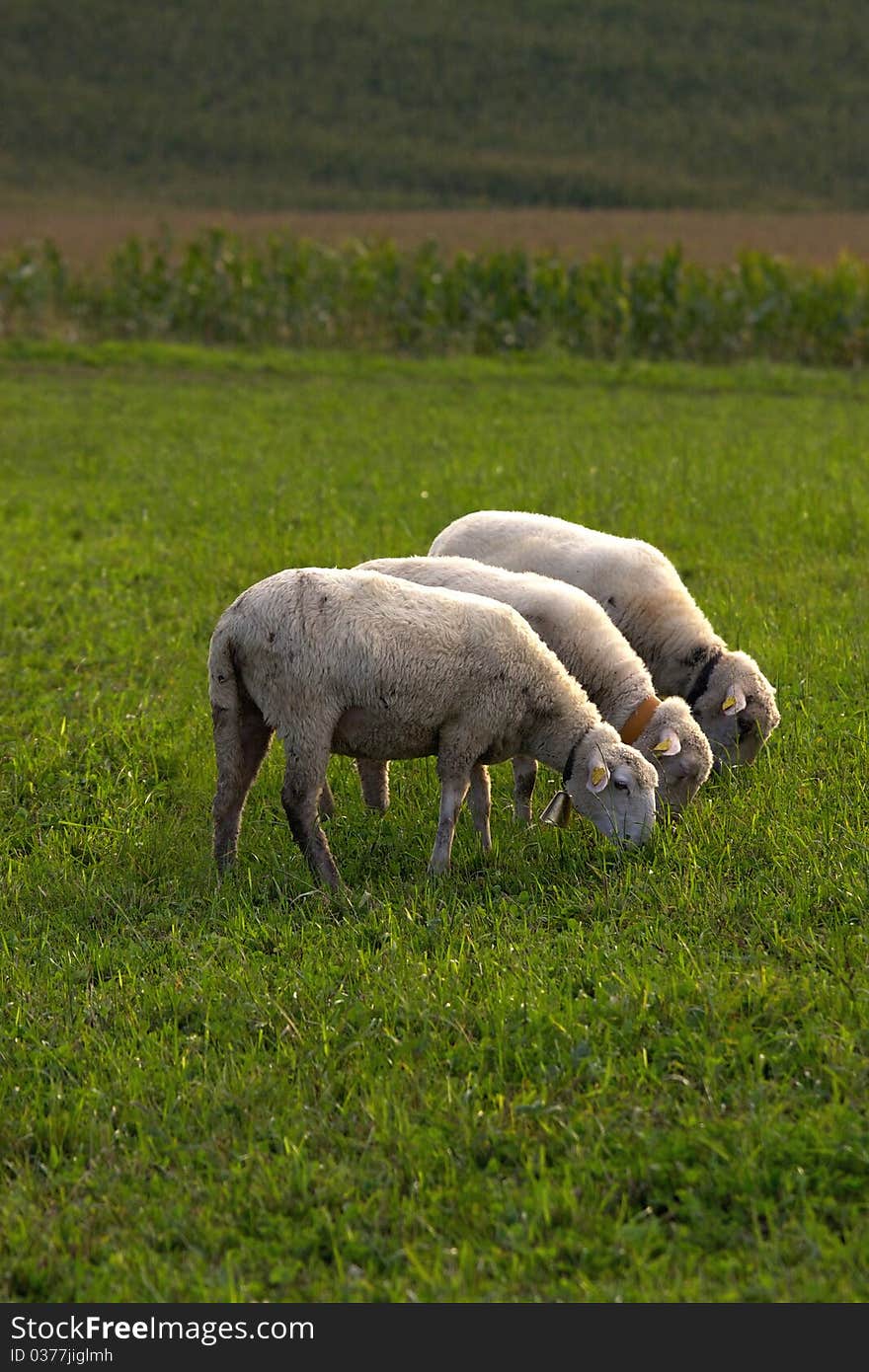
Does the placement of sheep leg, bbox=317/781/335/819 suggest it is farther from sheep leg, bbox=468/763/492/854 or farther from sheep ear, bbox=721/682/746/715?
sheep ear, bbox=721/682/746/715

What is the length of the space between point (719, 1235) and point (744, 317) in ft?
72.5

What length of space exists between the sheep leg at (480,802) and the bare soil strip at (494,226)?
42.4 meters

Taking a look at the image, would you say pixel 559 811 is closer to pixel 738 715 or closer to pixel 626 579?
pixel 738 715

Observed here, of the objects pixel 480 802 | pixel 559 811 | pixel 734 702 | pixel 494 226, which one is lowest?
pixel 494 226

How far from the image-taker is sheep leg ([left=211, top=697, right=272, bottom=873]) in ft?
20.5

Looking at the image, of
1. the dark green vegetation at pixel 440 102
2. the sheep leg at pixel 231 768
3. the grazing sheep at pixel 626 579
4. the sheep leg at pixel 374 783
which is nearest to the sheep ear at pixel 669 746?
the grazing sheep at pixel 626 579

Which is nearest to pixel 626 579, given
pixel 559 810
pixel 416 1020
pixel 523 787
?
pixel 523 787

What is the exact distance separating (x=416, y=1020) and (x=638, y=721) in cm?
243

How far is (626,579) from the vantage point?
773 centimetres

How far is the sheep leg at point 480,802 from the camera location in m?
6.45

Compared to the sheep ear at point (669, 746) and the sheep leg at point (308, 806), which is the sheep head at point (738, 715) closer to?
the sheep ear at point (669, 746)

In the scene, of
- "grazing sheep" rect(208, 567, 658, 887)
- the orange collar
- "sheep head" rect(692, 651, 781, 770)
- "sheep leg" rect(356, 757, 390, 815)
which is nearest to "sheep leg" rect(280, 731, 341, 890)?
"grazing sheep" rect(208, 567, 658, 887)

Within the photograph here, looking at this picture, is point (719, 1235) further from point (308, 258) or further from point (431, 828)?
point (308, 258)

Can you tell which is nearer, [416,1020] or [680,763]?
[416,1020]
